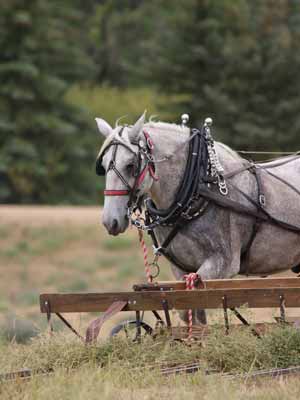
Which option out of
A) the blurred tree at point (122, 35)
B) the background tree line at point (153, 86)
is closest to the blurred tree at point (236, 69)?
the background tree line at point (153, 86)

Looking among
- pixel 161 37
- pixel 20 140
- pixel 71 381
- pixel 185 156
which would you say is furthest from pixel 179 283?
pixel 161 37

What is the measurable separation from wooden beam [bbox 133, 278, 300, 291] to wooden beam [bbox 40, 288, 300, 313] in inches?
11.2

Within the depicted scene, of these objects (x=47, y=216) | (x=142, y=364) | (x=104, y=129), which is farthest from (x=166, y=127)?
(x=47, y=216)

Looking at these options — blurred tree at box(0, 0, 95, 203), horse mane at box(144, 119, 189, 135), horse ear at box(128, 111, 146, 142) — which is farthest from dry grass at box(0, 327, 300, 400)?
blurred tree at box(0, 0, 95, 203)

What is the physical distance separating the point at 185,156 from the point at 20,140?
29.8m

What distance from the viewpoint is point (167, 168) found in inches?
371

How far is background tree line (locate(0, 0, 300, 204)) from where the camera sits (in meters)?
38.9

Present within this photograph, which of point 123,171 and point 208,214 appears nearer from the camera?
point 123,171

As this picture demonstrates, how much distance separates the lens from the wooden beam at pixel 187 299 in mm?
8531

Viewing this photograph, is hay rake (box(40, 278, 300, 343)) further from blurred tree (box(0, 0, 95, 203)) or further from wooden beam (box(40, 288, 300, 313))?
blurred tree (box(0, 0, 95, 203))

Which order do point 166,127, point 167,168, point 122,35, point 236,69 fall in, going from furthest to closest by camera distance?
point 122,35, point 236,69, point 166,127, point 167,168

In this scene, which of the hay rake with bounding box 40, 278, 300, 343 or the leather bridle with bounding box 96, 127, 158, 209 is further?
the leather bridle with bounding box 96, 127, 158, 209

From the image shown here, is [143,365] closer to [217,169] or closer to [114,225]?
[114,225]

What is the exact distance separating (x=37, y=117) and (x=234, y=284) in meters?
31.1
